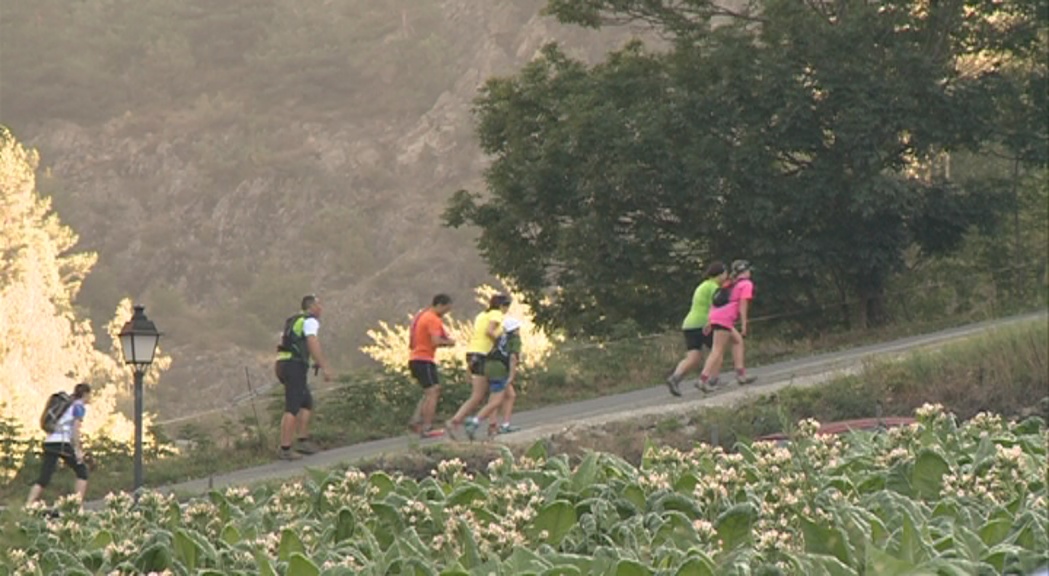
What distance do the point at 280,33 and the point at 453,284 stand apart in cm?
2648

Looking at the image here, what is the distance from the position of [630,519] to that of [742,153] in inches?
1140

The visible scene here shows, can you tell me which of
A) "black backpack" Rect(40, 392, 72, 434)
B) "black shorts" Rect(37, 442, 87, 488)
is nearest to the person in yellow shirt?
"black shorts" Rect(37, 442, 87, 488)

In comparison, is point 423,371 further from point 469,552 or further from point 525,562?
point 525,562

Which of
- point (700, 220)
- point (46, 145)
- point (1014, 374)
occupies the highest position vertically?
point (46, 145)

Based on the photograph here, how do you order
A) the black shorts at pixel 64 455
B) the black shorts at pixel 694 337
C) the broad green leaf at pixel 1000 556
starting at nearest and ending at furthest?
the broad green leaf at pixel 1000 556 → the black shorts at pixel 64 455 → the black shorts at pixel 694 337

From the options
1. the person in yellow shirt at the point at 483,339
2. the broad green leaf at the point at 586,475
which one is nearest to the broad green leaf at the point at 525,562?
the broad green leaf at the point at 586,475

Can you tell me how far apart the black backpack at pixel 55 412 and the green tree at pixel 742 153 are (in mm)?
16899

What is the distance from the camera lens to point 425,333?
22.5m

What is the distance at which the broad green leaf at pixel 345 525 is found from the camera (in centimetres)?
778

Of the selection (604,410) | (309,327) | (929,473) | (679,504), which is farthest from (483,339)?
(679,504)

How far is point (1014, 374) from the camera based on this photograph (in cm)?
2189

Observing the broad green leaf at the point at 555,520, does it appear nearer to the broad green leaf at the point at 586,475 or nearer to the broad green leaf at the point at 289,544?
the broad green leaf at the point at 289,544

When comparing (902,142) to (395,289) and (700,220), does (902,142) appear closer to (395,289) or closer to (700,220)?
(700,220)

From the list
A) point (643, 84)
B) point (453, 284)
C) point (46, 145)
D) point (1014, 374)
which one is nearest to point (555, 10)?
point (643, 84)
